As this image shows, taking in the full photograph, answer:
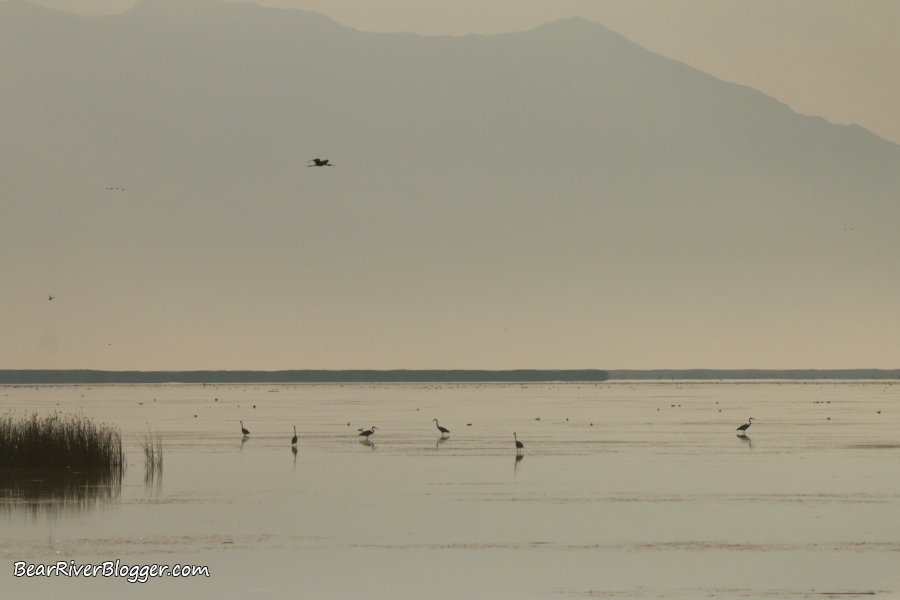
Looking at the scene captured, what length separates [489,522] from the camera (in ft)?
80.0

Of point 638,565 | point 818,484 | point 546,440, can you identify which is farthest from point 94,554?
point 546,440

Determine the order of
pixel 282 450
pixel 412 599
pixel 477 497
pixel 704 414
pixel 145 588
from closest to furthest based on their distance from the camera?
pixel 412 599 < pixel 145 588 < pixel 477 497 < pixel 282 450 < pixel 704 414

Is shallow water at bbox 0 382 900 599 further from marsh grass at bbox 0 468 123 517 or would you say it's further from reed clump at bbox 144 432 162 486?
reed clump at bbox 144 432 162 486

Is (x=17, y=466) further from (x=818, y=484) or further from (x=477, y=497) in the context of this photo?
(x=818, y=484)

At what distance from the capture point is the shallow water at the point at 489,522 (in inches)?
731

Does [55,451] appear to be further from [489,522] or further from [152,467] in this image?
[489,522]

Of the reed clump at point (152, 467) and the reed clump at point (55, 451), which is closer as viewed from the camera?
the reed clump at point (152, 467)

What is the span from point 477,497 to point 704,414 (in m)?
50.3

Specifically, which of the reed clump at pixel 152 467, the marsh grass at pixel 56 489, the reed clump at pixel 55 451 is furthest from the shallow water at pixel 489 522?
the reed clump at pixel 55 451

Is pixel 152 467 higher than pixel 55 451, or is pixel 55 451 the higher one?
pixel 55 451

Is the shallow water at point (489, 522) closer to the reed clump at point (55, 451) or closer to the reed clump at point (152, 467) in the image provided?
the reed clump at point (152, 467)

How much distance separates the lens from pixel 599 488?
3016 cm

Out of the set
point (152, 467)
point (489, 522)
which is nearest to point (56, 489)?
point (152, 467)

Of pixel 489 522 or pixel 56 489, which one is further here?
pixel 56 489
